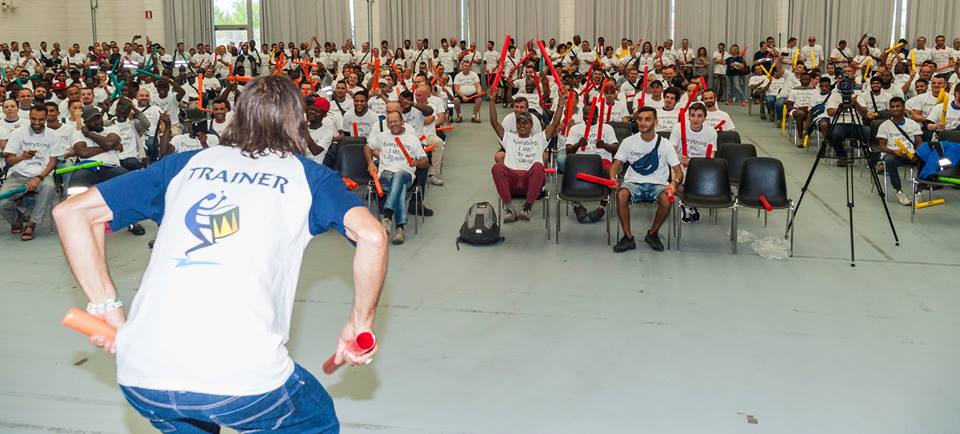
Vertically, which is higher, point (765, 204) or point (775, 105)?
point (775, 105)

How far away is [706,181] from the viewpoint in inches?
287

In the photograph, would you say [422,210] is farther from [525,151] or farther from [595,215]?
[595,215]

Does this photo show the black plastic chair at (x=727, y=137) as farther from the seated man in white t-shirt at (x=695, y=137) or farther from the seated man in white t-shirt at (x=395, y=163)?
the seated man in white t-shirt at (x=395, y=163)

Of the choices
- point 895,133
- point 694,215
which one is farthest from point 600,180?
point 895,133

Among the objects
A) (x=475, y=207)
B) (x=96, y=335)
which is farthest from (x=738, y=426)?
(x=475, y=207)

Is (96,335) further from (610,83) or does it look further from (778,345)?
(610,83)

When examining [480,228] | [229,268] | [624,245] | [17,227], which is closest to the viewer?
[229,268]

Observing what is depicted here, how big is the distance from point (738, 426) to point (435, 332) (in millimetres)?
1881

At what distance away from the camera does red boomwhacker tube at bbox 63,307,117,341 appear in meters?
1.97

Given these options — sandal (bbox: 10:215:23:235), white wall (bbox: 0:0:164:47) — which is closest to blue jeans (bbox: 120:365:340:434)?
sandal (bbox: 10:215:23:235)

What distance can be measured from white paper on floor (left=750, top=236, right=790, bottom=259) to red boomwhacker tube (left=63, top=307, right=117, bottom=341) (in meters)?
5.56

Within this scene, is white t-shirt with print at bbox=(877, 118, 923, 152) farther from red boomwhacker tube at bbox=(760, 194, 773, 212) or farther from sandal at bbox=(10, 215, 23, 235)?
sandal at bbox=(10, 215, 23, 235)

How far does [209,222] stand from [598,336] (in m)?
3.32

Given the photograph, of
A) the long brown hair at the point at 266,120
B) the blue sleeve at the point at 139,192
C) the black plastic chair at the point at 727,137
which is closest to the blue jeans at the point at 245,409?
the blue sleeve at the point at 139,192
